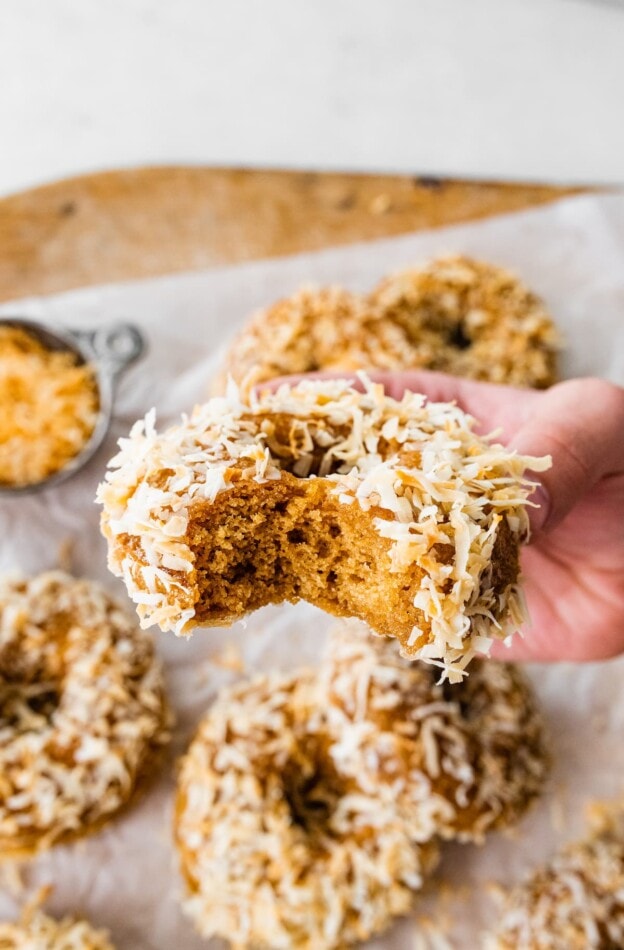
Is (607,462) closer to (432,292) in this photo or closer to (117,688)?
(432,292)

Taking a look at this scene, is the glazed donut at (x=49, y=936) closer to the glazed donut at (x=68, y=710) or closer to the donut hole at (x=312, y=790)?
the glazed donut at (x=68, y=710)

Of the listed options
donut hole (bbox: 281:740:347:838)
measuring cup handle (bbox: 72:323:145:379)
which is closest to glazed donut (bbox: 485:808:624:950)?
donut hole (bbox: 281:740:347:838)

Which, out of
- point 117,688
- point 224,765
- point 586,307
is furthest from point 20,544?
point 586,307

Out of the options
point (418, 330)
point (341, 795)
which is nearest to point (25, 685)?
point (341, 795)

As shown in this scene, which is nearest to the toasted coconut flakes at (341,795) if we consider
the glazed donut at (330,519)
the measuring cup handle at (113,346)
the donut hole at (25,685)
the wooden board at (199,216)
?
the donut hole at (25,685)

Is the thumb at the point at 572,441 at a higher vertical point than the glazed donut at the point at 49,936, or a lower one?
higher

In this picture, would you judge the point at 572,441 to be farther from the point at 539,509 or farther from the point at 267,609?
the point at 267,609
